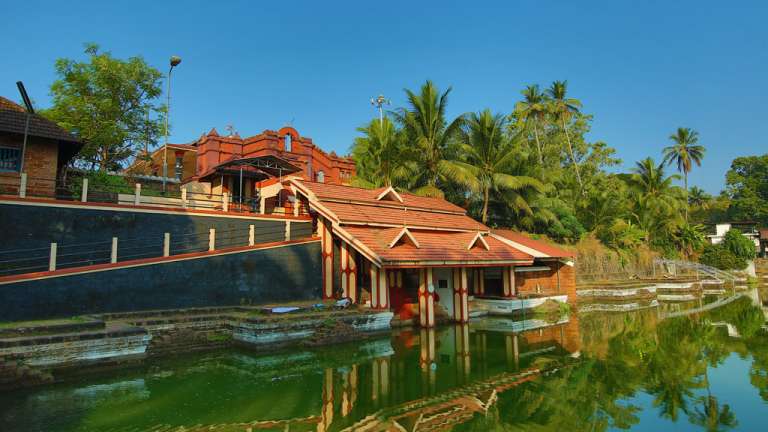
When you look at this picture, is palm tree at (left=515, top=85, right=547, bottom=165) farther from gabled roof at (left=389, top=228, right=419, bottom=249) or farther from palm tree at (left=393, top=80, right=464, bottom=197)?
gabled roof at (left=389, top=228, right=419, bottom=249)

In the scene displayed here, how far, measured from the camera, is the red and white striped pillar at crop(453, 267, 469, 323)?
15766 millimetres

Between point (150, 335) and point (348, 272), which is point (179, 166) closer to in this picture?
point (348, 272)

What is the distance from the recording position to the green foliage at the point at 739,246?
3853cm

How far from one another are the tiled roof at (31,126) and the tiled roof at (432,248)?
919cm

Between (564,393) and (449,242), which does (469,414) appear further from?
(449,242)

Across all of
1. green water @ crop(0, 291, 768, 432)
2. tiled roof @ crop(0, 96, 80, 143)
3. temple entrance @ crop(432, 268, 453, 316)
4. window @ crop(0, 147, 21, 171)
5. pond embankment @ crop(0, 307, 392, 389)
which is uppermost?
tiled roof @ crop(0, 96, 80, 143)

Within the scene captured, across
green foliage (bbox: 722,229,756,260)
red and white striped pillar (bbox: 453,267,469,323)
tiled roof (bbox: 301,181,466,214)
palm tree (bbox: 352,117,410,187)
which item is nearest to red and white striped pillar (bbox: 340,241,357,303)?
tiled roof (bbox: 301,181,466,214)

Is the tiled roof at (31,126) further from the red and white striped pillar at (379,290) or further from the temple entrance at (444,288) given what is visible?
the temple entrance at (444,288)

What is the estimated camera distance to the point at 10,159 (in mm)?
14039

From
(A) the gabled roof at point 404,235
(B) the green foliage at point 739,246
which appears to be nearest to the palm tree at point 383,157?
(A) the gabled roof at point 404,235

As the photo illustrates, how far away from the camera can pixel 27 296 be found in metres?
10.4

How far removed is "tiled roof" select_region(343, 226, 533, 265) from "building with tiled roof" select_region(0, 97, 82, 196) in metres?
9.36

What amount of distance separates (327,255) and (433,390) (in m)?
8.23

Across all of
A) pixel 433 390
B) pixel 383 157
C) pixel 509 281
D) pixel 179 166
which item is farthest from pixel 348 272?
pixel 179 166
